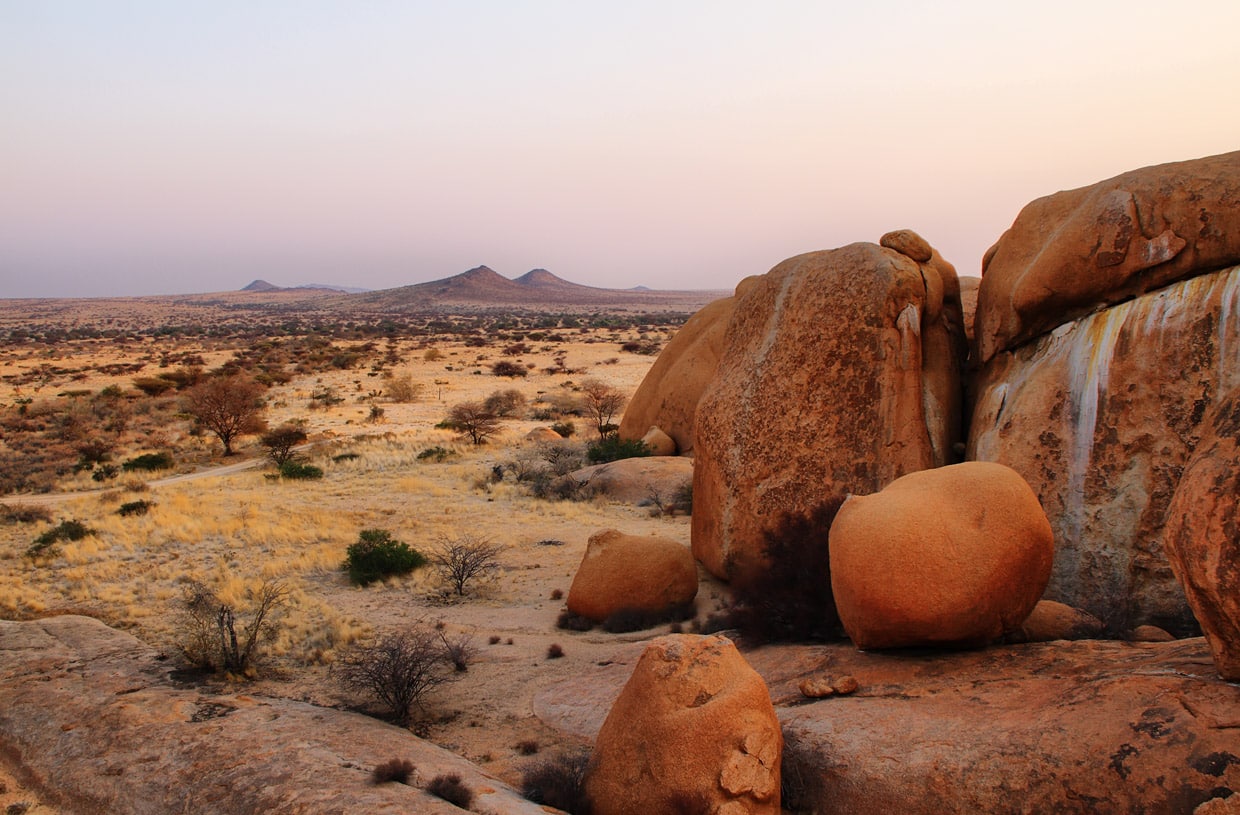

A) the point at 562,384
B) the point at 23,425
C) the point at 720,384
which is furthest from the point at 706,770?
the point at 562,384

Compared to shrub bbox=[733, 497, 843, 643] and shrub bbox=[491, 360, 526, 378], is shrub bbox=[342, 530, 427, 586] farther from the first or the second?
shrub bbox=[491, 360, 526, 378]

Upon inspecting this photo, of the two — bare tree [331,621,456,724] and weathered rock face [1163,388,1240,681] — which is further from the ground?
weathered rock face [1163,388,1240,681]

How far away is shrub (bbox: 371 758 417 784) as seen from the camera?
17.6 ft

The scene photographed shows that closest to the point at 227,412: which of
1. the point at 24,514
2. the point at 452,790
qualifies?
the point at 24,514

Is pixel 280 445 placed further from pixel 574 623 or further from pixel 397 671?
pixel 397 671

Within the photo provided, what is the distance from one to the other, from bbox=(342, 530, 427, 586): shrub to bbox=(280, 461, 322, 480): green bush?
6.45 meters

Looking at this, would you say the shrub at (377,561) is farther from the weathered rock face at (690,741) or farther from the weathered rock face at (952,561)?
the weathered rock face at (952,561)

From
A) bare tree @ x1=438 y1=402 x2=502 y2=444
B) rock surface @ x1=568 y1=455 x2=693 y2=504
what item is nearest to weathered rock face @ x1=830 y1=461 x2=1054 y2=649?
rock surface @ x1=568 y1=455 x2=693 y2=504

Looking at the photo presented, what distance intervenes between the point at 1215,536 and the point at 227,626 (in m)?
9.14

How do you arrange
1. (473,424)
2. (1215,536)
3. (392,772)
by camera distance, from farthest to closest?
(473,424) < (392,772) < (1215,536)

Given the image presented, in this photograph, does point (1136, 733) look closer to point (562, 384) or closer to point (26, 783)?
point (26, 783)

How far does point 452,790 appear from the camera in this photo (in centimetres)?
532

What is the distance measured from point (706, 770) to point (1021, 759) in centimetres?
189

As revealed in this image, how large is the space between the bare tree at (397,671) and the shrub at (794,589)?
3.39 m
